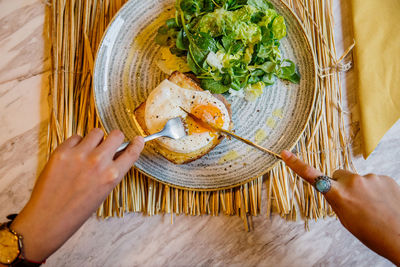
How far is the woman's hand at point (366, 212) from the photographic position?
1.85 meters

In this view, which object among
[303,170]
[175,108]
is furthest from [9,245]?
[303,170]

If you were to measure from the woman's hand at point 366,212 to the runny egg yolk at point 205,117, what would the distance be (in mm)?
731

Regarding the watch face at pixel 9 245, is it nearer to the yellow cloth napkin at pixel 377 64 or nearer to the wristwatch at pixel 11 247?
the wristwatch at pixel 11 247

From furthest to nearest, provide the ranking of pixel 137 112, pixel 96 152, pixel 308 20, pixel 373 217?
pixel 308 20, pixel 137 112, pixel 373 217, pixel 96 152

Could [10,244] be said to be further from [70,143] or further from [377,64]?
[377,64]

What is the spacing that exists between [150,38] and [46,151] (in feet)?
4.40

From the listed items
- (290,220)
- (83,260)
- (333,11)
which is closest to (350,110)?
(333,11)

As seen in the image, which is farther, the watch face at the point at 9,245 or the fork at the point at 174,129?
the fork at the point at 174,129

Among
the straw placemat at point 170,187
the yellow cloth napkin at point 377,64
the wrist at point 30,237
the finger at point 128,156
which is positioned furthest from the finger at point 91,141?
the yellow cloth napkin at point 377,64

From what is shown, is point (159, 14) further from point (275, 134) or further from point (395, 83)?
point (395, 83)

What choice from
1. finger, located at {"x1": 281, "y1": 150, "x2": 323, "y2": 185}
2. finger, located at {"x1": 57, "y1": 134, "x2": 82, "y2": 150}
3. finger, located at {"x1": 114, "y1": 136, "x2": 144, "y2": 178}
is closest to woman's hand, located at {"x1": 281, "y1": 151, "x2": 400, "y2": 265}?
finger, located at {"x1": 281, "y1": 150, "x2": 323, "y2": 185}

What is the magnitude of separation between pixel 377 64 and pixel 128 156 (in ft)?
7.43

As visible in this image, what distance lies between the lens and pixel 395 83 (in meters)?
2.59

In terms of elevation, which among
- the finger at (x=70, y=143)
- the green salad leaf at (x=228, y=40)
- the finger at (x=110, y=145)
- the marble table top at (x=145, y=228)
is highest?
the green salad leaf at (x=228, y=40)
